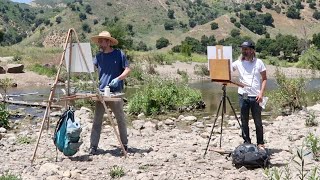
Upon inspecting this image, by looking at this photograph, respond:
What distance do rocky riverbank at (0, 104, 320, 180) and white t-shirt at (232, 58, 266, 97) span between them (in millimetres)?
1260

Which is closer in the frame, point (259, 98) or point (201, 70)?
point (259, 98)

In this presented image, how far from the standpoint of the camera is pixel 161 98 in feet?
59.9

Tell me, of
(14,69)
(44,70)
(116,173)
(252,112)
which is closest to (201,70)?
(44,70)

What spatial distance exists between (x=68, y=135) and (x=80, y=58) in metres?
1.44

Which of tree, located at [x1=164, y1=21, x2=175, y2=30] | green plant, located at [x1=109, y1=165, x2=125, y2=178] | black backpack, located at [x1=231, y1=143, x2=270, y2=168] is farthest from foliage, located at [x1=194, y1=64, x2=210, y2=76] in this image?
tree, located at [x1=164, y1=21, x2=175, y2=30]

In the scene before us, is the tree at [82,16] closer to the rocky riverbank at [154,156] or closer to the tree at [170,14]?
the tree at [170,14]

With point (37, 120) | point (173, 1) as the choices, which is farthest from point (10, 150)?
point (173, 1)

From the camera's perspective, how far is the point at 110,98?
8.75 meters

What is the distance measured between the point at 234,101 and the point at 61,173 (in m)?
15.6

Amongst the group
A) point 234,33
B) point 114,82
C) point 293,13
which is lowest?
point 234,33

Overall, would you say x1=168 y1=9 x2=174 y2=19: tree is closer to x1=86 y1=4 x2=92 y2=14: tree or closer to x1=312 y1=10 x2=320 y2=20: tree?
x1=86 y1=4 x2=92 y2=14: tree

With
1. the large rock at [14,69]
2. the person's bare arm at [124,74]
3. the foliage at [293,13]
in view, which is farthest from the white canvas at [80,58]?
the foliage at [293,13]

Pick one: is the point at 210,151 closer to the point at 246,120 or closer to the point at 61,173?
the point at 246,120

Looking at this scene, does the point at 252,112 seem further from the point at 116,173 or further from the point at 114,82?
the point at 116,173
